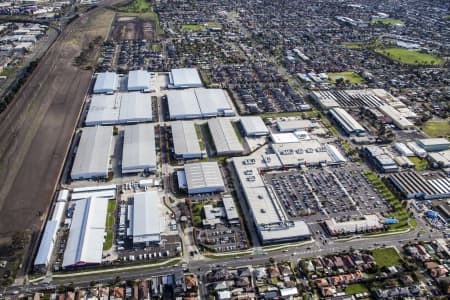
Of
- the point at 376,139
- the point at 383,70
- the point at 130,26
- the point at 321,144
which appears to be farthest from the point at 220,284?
the point at 130,26

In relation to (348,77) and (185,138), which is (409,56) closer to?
(348,77)

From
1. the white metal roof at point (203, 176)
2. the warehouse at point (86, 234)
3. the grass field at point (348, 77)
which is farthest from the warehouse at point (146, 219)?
the grass field at point (348, 77)

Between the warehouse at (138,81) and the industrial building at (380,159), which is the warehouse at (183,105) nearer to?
the warehouse at (138,81)

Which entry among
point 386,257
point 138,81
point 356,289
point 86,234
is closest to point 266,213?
point 356,289

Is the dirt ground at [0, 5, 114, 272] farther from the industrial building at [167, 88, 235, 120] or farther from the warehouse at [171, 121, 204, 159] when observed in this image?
the industrial building at [167, 88, 235, 120]

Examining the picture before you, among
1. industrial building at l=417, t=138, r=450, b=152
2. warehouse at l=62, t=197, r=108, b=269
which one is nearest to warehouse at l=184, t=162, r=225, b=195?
warehouse at l=62, t=197, r=108, b=269

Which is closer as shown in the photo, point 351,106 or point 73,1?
point 351,106

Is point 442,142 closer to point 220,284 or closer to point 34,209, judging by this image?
point 220,284
